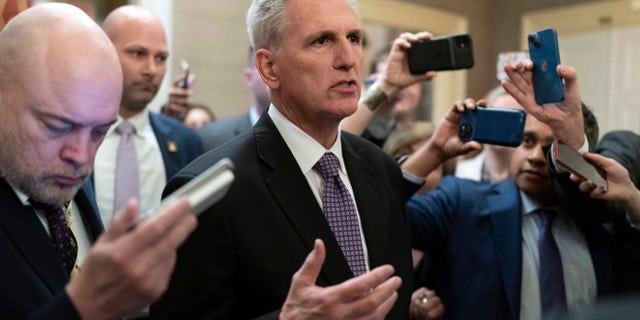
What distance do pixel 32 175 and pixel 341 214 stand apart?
682 mm

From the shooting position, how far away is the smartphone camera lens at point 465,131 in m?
1.88

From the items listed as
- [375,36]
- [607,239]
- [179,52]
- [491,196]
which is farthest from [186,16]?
[607,239]

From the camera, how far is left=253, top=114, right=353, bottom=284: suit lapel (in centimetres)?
143

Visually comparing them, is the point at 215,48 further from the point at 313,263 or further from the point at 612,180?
the point at 313,263

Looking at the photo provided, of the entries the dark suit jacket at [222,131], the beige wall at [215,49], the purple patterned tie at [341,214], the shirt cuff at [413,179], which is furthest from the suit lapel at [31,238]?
the beige wall at [215,49]

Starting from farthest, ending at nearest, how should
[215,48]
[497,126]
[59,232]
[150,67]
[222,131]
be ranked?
[215,48]
[222,131]
[150,67]
[497,126]
[59,232]

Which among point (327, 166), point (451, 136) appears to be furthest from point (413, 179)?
point (327, 166)

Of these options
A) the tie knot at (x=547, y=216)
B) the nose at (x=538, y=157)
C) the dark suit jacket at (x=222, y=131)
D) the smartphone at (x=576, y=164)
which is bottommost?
the tie knot at (x=547, y=216)

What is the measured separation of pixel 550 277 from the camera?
6.08 feet

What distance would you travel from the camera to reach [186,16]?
4.24 meters

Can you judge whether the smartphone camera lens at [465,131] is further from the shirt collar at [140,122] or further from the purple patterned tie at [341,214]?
the shirt collar at [140,122]

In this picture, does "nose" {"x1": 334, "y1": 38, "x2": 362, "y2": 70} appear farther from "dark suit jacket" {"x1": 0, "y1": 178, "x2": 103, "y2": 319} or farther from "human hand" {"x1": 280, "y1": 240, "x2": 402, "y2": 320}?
"dark suit jacket" {"x1": 0, "y1": 178, "x2": 103, "y2": 319}

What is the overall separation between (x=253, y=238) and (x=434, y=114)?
5.12m

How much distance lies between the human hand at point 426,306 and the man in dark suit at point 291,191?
0.41 meters
